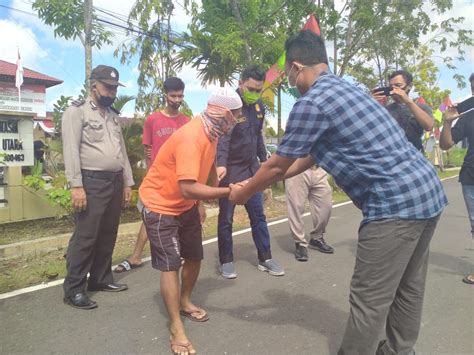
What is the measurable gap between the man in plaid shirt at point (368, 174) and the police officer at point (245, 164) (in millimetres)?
1791

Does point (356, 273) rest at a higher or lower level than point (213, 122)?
lower

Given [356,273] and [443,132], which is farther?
[443,132]

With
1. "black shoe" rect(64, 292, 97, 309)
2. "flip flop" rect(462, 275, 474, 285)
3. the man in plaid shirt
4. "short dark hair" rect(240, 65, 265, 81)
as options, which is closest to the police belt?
"black shoe" rect(64, 292, 97, 309)

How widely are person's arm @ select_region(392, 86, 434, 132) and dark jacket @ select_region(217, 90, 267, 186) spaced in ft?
4.61

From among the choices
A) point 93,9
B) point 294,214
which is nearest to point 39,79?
point 93,9

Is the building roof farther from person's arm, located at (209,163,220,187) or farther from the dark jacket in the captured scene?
person's arm, located at (209,163,220,187)

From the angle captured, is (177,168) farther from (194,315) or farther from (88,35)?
(88,35)

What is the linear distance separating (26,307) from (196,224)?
1599mm

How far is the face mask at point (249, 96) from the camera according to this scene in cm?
413

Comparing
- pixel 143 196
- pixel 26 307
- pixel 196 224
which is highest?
pixel 143 196

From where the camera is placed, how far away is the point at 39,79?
24.6 metres

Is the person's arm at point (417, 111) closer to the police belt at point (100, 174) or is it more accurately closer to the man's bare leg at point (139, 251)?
the police belt at point (100, 174)

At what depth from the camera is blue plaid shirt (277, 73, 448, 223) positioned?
2.12m

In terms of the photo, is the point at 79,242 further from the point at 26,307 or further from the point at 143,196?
the point at 143,196
